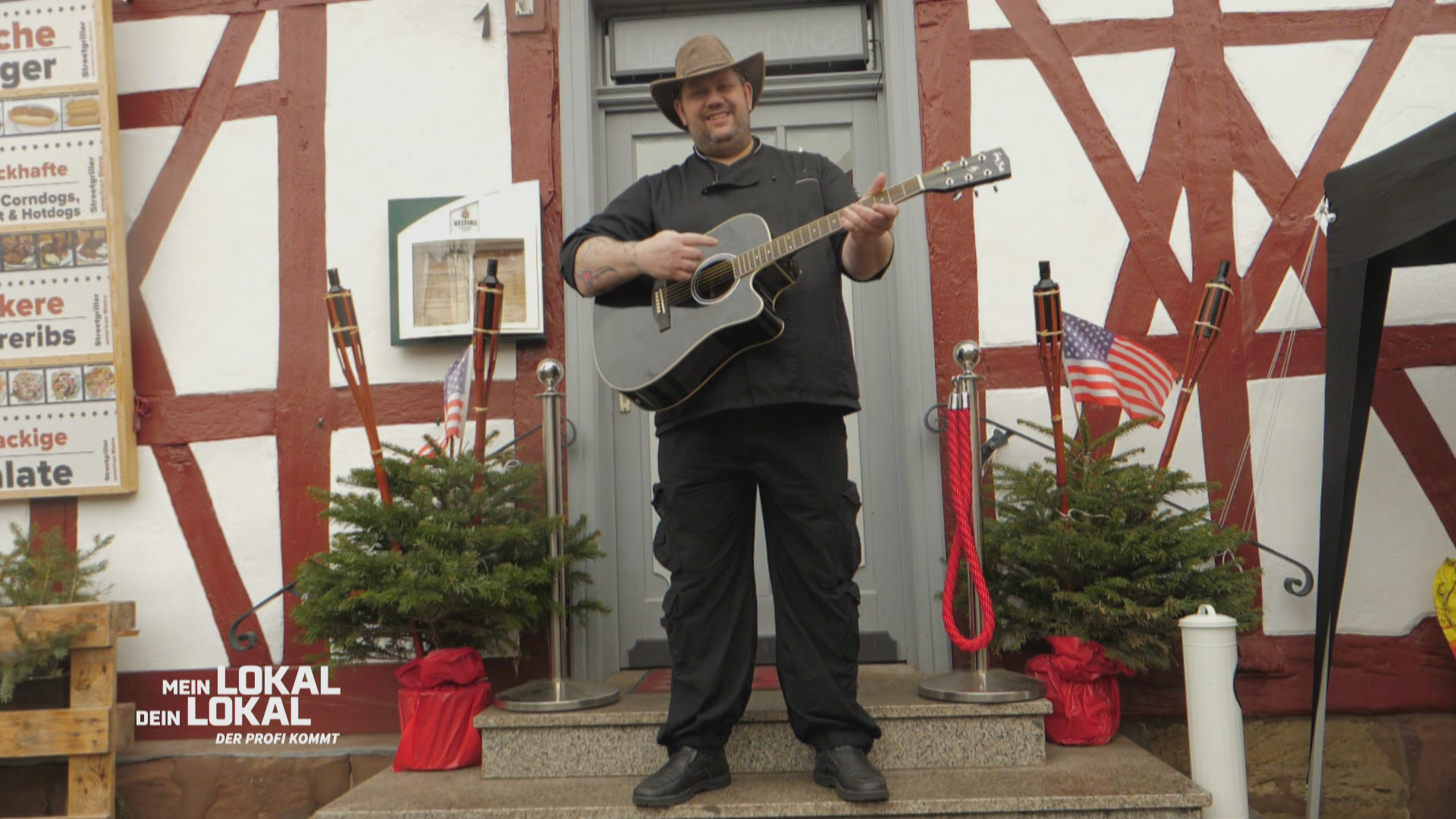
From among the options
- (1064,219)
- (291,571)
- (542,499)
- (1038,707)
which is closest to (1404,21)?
(1064,219)

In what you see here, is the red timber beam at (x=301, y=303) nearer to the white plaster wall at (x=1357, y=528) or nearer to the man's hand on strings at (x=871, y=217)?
the man's hand on strings at (x=871, y=217)

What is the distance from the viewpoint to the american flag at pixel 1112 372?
3.38m

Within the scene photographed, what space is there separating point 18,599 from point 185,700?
0.62m

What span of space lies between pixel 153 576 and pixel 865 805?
268cm

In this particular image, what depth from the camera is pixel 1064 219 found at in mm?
3871

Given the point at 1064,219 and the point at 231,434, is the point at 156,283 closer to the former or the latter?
the point at 231,434

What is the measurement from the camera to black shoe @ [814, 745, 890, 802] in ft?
8.71

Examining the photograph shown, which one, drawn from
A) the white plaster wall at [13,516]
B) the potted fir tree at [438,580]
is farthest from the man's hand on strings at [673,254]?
the white plaster wall at [13,516]

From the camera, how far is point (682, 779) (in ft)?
8.97

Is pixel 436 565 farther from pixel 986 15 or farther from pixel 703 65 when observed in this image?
pixel 986 15

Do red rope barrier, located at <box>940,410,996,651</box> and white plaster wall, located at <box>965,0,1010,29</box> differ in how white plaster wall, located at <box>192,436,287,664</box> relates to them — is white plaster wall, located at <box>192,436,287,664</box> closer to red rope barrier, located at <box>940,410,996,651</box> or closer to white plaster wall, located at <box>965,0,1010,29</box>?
red rope barrier, located at <box>940,410,996,651</box>

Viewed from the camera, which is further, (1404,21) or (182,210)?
(182,210)

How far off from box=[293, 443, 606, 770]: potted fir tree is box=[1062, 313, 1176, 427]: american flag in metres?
1.53

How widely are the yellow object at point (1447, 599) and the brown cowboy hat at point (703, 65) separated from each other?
263cm
